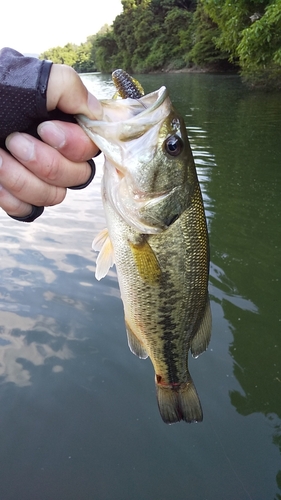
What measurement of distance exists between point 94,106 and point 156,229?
2.12ft

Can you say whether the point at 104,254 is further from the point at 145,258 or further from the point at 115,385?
the point at 115,385

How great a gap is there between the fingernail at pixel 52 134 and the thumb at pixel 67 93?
65 millimetres

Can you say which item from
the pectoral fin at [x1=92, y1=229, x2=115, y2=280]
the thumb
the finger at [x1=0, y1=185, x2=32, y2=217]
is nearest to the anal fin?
the pectoral fin at [x1=92, y1=229, x2=115, y2=280]

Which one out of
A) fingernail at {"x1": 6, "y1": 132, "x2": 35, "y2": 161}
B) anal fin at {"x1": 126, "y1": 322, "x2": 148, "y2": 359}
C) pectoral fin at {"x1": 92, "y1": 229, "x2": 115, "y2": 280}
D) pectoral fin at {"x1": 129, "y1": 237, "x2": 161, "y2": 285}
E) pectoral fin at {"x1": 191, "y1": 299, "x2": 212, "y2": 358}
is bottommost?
anal fin at {"x1": 126, "y1": 322, "x2": 148, "y2": 359}

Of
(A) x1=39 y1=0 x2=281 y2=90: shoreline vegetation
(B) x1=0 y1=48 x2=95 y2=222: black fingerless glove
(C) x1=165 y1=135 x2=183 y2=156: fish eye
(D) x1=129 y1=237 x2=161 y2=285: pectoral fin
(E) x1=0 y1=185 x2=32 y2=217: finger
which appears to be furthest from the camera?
(A) x1=39 y1=0 x2=281 y2=90: shoreline vegetation

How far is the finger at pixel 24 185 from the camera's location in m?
1.63

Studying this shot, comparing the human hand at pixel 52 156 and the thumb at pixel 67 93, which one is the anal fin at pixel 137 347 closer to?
the human hand at pixel 52 156

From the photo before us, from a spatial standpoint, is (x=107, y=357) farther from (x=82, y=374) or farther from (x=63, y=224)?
(x=63, y=224)

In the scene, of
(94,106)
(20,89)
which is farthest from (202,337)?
(20,89)

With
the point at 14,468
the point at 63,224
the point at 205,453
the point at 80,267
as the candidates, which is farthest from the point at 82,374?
the point at 63,224

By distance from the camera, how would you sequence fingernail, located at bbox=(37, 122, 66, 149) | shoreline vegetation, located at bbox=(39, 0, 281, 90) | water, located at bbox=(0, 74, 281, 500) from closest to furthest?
fingernail, located at bbox=(37, 122, 66, 149) → water, located at bbox=(0, 74, 281, 500) → shoreline vegetation, located at bbox=(39, 0, 281, 90)

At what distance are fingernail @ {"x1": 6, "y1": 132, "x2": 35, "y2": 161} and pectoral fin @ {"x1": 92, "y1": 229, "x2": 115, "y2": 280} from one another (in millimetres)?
754

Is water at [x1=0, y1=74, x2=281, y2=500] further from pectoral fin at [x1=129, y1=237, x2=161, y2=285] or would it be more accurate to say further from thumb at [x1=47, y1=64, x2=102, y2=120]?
thumb at [x1=47, y1=64, x2=102, y2=120]

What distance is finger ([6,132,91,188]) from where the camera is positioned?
1580mm
